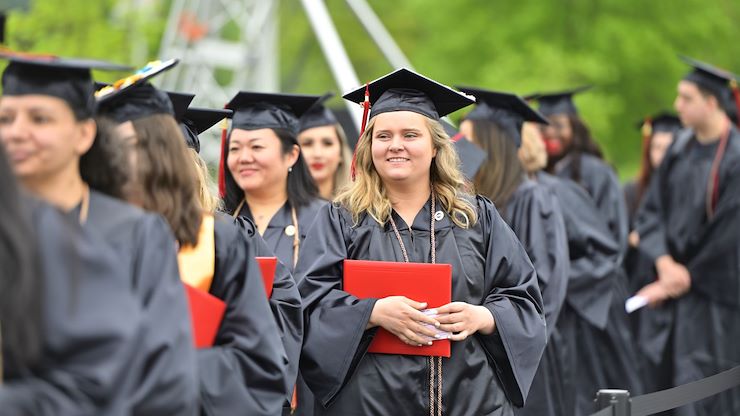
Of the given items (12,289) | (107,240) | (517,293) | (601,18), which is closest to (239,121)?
(517,293)

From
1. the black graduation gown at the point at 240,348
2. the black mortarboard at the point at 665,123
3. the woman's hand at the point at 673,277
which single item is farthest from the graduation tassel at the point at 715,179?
the black graduation gown at the point at 240,348

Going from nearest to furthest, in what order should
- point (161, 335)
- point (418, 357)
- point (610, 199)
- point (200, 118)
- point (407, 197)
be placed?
point (161, 335), point (418, 357), point (407, 197), point (200, 118), point (610, 199)

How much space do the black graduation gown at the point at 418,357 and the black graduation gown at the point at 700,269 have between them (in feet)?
14.6

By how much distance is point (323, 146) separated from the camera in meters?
8.52

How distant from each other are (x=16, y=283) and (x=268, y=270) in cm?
196

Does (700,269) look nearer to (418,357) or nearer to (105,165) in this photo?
(418,357)

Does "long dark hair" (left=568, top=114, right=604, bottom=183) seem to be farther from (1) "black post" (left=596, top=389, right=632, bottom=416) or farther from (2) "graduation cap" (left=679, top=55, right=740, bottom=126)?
(1) "black post" (left=596, top=389, right=632, bottom=416)

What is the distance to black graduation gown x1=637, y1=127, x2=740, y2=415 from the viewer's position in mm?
9703

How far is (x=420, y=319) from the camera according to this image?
204 inches

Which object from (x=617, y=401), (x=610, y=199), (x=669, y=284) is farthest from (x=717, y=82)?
(x=617, y=401)

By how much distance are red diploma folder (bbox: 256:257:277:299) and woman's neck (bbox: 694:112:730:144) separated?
18.9 ft

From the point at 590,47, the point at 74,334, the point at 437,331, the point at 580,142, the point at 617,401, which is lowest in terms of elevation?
the point at 617,401

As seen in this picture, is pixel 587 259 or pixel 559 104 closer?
pixel 587 259

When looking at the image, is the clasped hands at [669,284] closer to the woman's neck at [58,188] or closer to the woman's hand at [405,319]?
the woman's hand at [405,319]
